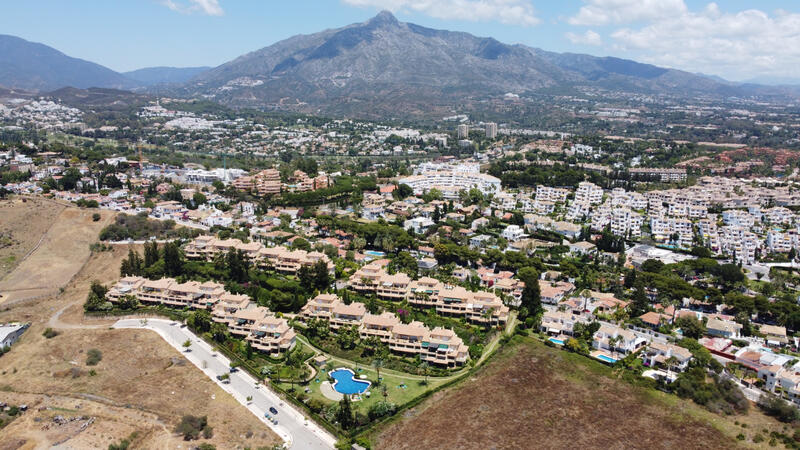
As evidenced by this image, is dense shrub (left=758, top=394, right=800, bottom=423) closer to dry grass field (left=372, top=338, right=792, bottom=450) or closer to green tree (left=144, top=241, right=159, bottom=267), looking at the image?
dry grass field (left=372, top=338, right=792, bottom=450)

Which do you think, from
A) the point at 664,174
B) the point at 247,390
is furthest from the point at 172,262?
the point at 664,174

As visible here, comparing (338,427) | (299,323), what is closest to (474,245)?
(299,323)

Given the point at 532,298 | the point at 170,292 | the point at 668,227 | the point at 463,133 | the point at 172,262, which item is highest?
the point at 463,133

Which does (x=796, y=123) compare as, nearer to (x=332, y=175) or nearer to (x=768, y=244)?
(x=768, y=244)

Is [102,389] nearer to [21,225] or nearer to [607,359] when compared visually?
[607,359]

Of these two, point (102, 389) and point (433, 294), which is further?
point (433, 294)

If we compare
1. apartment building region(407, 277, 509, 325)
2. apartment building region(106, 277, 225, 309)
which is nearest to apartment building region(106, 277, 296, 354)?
apartment building region(106, 277, 225, 309)

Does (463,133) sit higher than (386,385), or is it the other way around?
(463,133)
